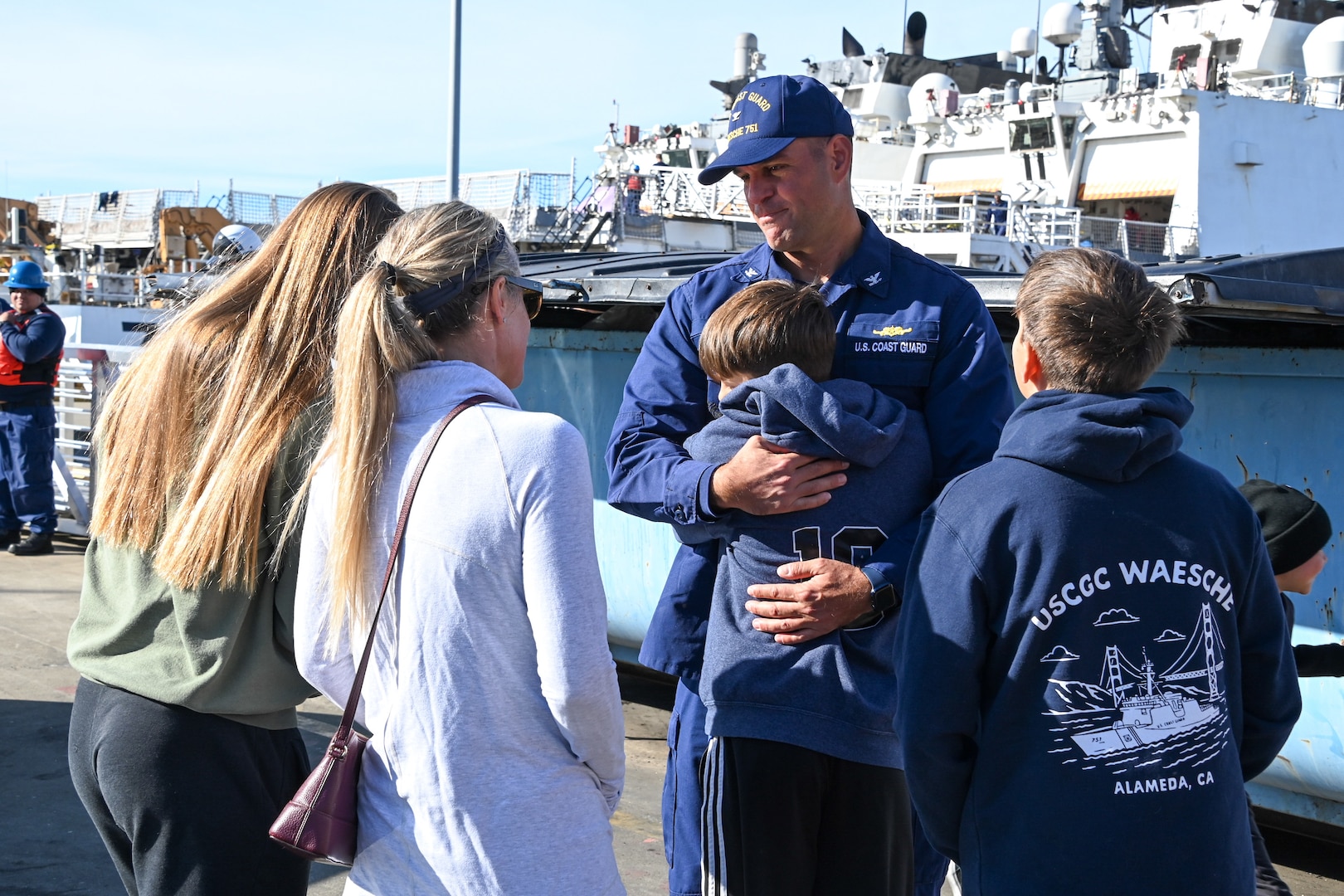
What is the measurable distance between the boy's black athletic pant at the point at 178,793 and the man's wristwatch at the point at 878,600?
1.22m

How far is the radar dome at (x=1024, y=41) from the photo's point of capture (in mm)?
31484

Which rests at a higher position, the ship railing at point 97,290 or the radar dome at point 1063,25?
the radar dome at point 1063,25

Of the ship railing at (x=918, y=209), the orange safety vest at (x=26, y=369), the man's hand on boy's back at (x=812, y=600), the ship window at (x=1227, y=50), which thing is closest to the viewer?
the man's hand on boy's back at (x=812, y=600)

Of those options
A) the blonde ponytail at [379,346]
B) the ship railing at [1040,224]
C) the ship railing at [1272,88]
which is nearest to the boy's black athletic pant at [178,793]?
the blonde ponytail at [379,346]

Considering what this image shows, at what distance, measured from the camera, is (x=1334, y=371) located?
13.3 ft

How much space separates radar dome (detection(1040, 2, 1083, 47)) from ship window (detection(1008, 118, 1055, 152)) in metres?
4.54

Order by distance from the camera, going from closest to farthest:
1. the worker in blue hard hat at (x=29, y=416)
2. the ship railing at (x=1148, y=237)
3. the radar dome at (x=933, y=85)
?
the worker in blue hard hat at (x=29, y=416) → the ship railing at (x=1148, y=237) → the radar dome at (x=933, y=85)

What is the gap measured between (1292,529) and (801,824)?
1343 mm

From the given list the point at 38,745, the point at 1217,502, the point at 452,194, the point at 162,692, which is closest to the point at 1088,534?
the point at 1217,502

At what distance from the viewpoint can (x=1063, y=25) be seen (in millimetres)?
29234

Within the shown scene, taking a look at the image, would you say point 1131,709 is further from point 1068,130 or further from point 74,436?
point 1068,130

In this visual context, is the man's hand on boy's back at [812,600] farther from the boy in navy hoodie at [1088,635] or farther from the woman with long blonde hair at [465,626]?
the woman with long blonde hair at [465,626]

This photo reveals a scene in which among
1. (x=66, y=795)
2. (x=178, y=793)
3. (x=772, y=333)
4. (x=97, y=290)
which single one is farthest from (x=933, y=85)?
(x=178, y=793)

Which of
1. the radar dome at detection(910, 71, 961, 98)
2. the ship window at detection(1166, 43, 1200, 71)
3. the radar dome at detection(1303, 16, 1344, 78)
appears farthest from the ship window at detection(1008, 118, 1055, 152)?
the radar dome at detection(1303, 16, 1344, 78)
